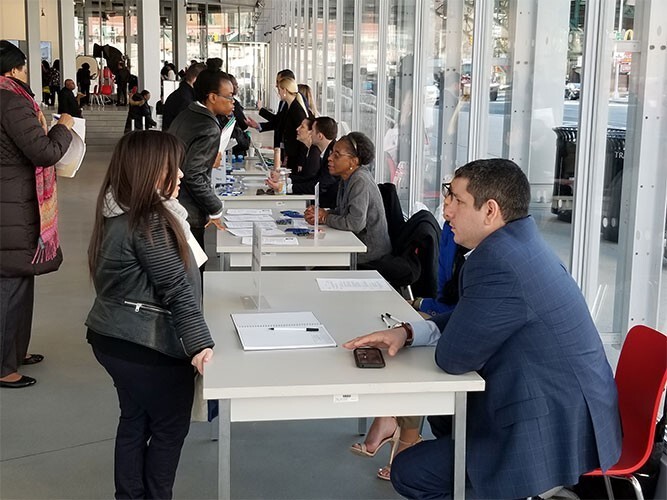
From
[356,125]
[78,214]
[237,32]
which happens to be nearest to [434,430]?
[356,125]

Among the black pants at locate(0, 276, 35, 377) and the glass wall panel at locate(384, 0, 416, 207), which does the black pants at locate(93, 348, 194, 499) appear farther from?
the glass wall panel at locate(384, 0, 416, 207)

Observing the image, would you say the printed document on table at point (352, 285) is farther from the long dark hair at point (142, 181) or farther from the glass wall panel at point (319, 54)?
the glass wall panel at point (319, 54)

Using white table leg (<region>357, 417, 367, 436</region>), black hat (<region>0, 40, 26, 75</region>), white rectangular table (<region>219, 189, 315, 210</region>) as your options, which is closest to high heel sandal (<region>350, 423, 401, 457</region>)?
white table leg (<region>357, 417, 367, 436</region>)

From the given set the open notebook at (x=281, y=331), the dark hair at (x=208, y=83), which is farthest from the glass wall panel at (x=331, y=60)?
the open notebook at (x=281, y=331)

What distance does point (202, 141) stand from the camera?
4.50 m

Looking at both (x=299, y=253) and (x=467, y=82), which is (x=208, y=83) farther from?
(x=467, y=82)

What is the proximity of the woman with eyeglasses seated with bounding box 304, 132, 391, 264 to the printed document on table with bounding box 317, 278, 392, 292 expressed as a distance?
44.4 inches

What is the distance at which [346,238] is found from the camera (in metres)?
4.64

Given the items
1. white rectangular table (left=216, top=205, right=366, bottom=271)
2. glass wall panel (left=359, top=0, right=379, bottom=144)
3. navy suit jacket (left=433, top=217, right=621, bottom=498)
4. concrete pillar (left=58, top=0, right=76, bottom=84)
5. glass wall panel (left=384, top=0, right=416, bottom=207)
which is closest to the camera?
navy suit jacket (left=433, top=217, right=621, bottom=498)

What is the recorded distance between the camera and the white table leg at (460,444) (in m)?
2.44

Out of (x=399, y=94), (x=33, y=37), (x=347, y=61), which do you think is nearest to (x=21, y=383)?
(x=399, y=94)

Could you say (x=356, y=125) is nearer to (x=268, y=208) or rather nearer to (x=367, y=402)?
(x=268, y=208)

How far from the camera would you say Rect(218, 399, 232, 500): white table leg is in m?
2.35

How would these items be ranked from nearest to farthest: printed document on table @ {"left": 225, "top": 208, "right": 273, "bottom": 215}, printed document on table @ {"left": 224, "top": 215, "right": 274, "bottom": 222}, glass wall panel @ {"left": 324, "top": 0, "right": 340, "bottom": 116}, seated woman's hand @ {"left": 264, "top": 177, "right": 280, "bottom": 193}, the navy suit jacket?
the navy suit jacket, printed document on table @ {"left": 224, "top": 215, "right": 274, "bottom": 222}, printed document on table @ {"left": 225, "top": 208, "right": 273, "bottom": 215}, seated woman's hand @ {"left": 264, "top": 177, "right": 280, "bottom": 193}, glass wall panel @ {"left": 324, "top": 0, "right": 340, "bottom": 116}
